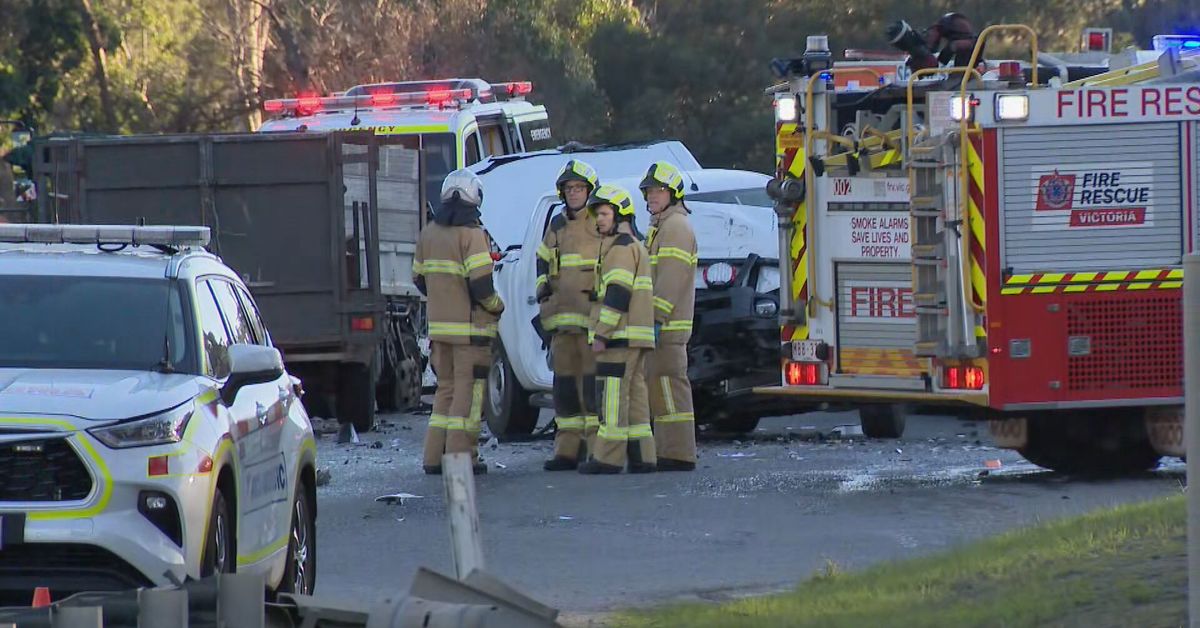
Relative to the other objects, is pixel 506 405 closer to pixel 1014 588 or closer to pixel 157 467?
pixel 1014 588

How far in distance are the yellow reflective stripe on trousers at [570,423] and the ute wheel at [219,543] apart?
21.8ft

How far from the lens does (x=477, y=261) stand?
14.2 meters

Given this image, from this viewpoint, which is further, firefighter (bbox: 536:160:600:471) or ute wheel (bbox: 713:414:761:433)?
ute wheel (bbox: 713:414:761:433)

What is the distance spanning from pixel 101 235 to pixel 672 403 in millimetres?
6225

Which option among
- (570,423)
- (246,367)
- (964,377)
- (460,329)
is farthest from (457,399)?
(246,367)

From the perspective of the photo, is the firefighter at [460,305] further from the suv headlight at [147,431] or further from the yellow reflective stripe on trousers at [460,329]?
the suv headlight at [147,431]

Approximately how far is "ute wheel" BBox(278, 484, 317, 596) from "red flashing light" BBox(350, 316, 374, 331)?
8.16 m

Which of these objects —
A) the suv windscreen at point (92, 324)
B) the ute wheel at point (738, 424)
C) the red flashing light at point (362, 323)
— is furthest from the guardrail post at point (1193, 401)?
the red flashing light at point (362, 323)

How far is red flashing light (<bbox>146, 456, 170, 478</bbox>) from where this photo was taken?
750 centimetres

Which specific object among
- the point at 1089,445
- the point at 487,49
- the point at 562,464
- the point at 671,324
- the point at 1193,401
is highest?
the point at 487,49

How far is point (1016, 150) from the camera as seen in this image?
12.5 m

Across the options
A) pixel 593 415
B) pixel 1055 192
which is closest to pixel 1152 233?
pixel 1055 192

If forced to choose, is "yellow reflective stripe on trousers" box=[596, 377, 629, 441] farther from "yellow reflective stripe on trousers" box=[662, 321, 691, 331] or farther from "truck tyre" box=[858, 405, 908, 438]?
"truck tyre" box=[858, 405, 908, 438]

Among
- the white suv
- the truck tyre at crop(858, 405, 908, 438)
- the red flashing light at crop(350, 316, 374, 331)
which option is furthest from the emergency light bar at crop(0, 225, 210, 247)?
the red flashing light at crop(350, 316, 374, 331)
